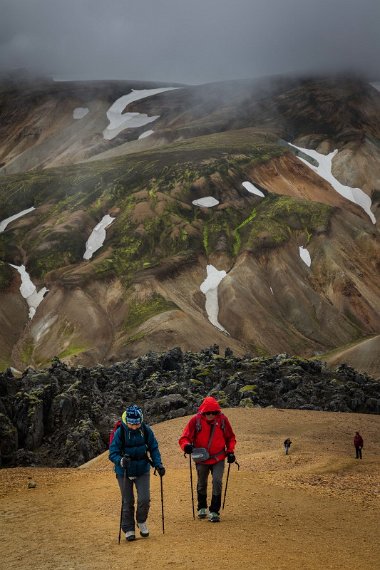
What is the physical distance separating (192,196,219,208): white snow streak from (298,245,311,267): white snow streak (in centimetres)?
2041

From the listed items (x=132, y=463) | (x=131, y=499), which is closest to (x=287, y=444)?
(x=131, y=499)

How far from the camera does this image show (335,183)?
15988cm

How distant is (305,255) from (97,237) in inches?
1550

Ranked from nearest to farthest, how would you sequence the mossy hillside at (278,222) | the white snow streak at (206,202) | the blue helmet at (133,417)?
the blue helmet at (133,417), the mossy hillside at (278,222), the white snow streak at (206,202)

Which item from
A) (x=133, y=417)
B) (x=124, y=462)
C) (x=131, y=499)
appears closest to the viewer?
(x=124, y=462)

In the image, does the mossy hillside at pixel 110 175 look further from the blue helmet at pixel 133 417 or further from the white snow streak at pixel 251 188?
the blue helmet at pixel 133 417

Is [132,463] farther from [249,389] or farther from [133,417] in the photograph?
[249,389]

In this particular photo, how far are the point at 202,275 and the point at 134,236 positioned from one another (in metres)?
16.0

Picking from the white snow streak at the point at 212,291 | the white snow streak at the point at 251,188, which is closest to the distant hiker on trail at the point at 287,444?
the white snow streak at the point at 212,291

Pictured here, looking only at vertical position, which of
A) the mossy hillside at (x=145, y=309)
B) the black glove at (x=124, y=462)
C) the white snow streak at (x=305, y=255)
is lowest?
the white snow streak at (x=305, y=255)

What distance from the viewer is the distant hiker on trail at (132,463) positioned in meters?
12.2

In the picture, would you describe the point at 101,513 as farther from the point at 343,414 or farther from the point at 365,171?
the point at 365,171

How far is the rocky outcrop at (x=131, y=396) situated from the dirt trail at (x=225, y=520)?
41.8 ft

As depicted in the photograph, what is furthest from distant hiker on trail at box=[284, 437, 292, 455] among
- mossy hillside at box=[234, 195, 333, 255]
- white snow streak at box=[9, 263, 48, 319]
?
mossy hillside at box=[234, 195, 333, 255]
